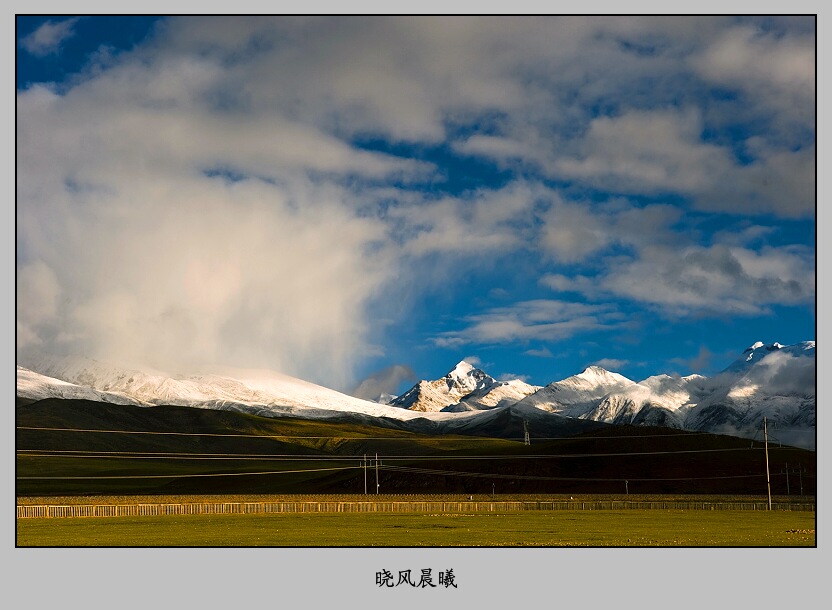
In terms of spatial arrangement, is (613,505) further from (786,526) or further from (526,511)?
(786,526)

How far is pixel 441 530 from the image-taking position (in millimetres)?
78562

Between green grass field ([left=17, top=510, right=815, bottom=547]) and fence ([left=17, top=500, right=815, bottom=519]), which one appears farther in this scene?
fence ([left=17, top=500, right=815, bottom=519])

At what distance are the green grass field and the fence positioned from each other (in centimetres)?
506

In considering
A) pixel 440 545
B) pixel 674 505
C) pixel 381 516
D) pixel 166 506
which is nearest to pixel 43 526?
pixel 166 506

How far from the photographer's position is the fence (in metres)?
107

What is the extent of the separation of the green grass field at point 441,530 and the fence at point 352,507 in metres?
Result: 5.06

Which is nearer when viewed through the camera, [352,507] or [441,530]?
[441,530]

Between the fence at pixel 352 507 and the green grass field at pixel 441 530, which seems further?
the fence at pixel 352 507

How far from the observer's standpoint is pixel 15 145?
59406 millimetres

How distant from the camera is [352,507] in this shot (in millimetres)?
113375

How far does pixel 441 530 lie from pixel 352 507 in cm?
3639

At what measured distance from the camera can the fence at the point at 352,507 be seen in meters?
107

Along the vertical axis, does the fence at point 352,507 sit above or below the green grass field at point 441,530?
above

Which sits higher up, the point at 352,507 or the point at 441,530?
the point at 352,507
